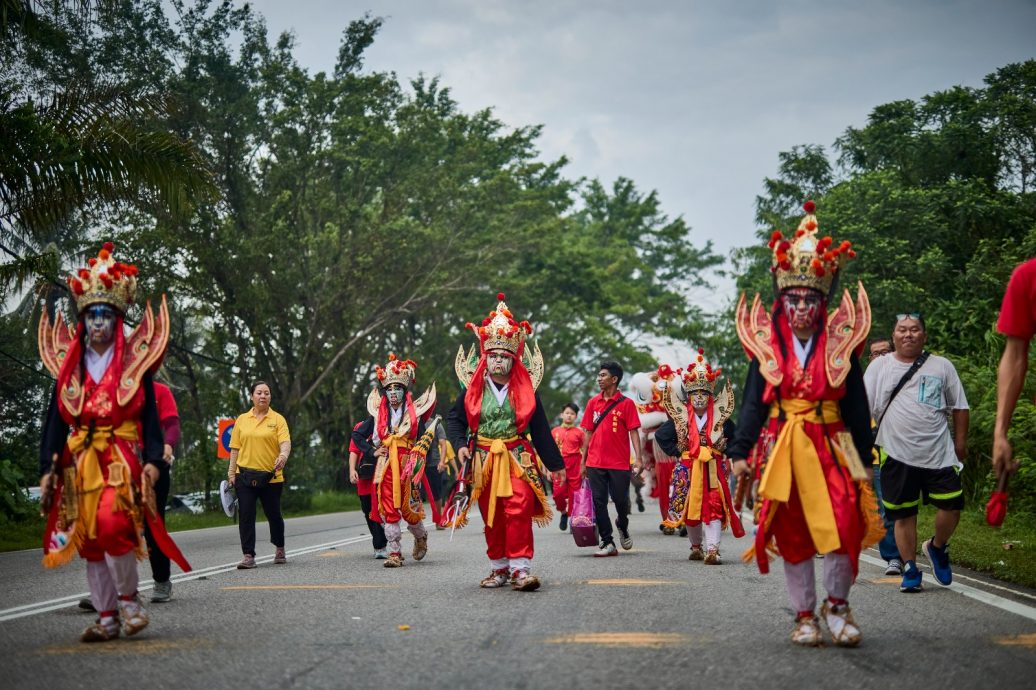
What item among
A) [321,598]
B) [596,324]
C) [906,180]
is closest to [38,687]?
[321,598]

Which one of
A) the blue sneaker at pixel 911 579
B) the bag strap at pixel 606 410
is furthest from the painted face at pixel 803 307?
the bag strap at pixel 606 410

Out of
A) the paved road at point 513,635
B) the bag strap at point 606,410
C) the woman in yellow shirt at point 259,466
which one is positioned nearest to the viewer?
the paved road at point 513,635

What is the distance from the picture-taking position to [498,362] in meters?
10.6

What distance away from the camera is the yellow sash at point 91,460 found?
7387 millimetres

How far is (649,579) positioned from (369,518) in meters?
4.47

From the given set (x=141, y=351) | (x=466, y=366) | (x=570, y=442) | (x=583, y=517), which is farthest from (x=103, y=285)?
(x=570, y=442)

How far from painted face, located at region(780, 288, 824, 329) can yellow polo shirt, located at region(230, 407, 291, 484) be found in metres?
7.09

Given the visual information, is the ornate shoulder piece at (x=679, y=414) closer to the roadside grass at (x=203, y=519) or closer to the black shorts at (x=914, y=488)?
the black shorts at (x=914, y=488)

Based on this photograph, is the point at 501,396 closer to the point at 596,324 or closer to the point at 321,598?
the point at 321,598

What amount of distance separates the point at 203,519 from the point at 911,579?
61.5 feet

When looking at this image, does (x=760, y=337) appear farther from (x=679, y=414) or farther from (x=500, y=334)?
(x=679, y=414)

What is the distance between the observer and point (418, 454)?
13.5m

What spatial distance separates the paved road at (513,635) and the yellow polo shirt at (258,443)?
1796 millimetres

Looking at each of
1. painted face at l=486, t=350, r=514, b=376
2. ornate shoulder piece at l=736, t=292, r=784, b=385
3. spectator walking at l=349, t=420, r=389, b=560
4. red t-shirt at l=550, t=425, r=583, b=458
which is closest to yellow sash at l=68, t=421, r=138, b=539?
painted face at l=486, t=350, r=514, b=376
